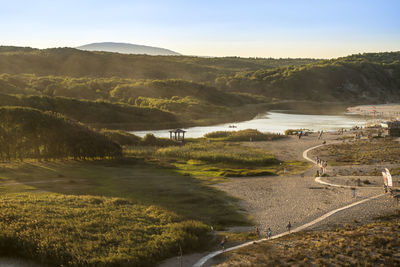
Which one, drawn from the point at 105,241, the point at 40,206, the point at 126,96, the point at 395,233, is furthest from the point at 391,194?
the point at 126,96

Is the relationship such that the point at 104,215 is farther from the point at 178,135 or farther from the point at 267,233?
the point at 178,135

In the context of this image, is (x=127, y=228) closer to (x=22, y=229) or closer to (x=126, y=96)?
(x=22, y=229)

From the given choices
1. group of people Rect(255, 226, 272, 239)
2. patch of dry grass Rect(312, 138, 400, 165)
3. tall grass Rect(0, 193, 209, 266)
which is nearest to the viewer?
tall grass Rect(0, 193, 209, 266)

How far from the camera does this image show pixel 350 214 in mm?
33469

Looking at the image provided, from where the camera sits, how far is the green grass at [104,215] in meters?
25.5

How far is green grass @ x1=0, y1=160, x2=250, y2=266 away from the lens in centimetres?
2552

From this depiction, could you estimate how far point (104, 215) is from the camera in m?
31.7

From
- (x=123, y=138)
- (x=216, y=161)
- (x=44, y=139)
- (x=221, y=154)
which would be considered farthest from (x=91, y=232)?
(x=123, y=138)

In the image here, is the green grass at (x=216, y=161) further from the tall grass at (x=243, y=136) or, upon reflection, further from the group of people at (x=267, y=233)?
the group of people at (x=267, y=233)

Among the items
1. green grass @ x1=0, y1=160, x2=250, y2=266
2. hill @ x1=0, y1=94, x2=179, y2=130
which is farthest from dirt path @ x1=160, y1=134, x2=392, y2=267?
hill @ x1=0, y1=94, x2=179, y2=130

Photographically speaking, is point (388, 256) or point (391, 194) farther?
point (391, 194)

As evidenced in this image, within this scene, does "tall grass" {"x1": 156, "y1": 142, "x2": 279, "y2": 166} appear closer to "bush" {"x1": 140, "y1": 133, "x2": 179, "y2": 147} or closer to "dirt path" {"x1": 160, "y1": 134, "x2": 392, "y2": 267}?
"bush" {"x1": 140, "y1": 133, "x2": 179, "y2": 147}

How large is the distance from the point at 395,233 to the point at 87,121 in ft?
332

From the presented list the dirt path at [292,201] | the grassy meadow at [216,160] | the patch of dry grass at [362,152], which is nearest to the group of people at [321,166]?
the dirt path at [292,201]
